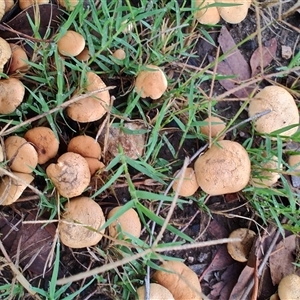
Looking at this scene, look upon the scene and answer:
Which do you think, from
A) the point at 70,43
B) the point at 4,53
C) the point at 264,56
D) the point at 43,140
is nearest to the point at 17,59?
the point at 4,53

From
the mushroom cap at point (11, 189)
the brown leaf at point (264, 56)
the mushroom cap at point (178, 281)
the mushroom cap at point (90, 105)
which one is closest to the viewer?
the mushroom cap at point (11, 189)

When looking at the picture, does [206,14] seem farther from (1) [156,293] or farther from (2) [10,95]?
(1) [156,293]

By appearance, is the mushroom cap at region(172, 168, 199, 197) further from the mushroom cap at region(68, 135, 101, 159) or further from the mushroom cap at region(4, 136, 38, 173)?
the mushroom cap at region(4, 136, 38, 173)

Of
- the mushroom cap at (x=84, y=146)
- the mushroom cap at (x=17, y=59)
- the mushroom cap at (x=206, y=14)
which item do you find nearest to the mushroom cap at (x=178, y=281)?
the mushroom cap at (x=84, y=146)

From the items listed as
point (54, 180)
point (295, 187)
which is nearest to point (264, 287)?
point (295, 187)

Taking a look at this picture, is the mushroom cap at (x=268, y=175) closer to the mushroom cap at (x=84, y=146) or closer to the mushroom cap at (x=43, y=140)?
the mushroom cap at (x=84, y=146)

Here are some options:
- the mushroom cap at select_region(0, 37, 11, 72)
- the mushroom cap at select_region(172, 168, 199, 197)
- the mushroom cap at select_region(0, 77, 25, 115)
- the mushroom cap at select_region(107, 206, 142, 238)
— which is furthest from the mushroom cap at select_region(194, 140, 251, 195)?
the mushroom cap at select_region(0, 37, 11, 72)
